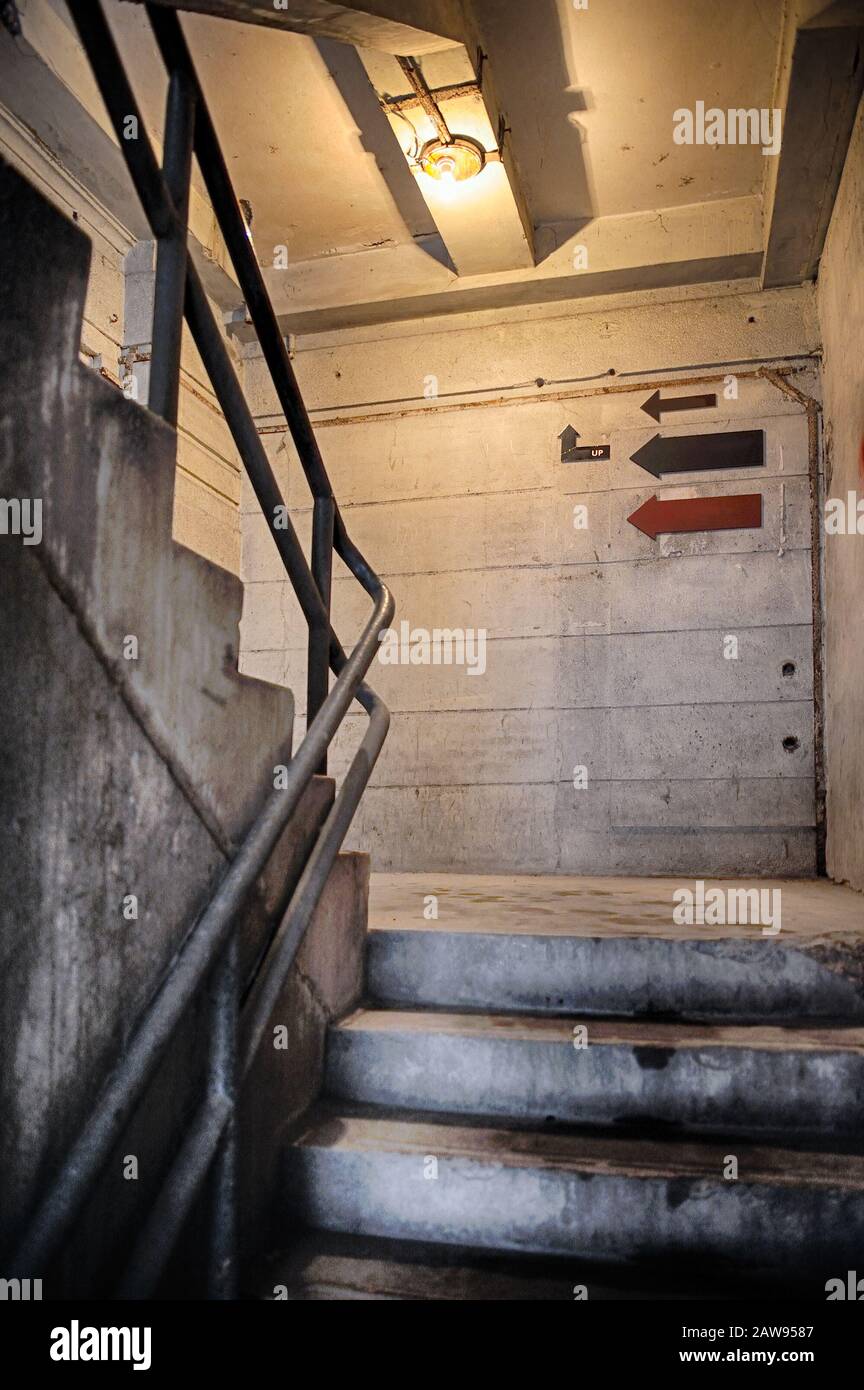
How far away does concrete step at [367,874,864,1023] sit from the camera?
7.41 ft

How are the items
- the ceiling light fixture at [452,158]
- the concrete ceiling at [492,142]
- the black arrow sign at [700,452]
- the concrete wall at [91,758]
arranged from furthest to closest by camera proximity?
the black arrow sign at [700,452]
the ceiling light fixture at [452,158]
the concrete ceiling at [492,142]
the concrete wall at [91,758]

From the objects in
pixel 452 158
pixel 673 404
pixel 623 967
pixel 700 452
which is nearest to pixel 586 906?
pixel 623 967

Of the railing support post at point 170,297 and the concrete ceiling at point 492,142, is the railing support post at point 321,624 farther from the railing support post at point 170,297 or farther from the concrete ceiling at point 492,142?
the concrete ceiling at point 492,142

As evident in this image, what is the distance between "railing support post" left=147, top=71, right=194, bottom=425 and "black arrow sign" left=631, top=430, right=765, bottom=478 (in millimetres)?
3439

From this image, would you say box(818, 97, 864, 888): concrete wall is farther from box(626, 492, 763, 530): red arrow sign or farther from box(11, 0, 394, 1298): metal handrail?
box(11, 0, 394, 1298): metal handrail

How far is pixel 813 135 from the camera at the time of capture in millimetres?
3682

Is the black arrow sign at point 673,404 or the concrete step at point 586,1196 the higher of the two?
the black arrow sign at point 673,404

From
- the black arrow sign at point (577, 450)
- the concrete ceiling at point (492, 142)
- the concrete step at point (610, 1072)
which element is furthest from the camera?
the black arrow sign at point (577, 450)

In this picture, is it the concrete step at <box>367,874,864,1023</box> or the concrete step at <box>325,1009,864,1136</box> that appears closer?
the concrete step at <box>325,1009,864,1136</box>

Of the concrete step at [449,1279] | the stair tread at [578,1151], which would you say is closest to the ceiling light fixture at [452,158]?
the stair tread at [578,1151]

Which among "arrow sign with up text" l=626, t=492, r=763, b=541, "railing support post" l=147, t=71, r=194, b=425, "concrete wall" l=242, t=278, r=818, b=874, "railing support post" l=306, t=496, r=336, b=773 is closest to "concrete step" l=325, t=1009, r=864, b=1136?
"railing support post" l=306, t=496, r=336, b=773

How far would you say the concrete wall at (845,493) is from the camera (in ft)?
12.0

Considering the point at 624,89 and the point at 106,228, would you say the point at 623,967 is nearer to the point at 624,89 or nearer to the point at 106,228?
the point at 624,89

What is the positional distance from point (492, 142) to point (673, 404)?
63.8 inches
